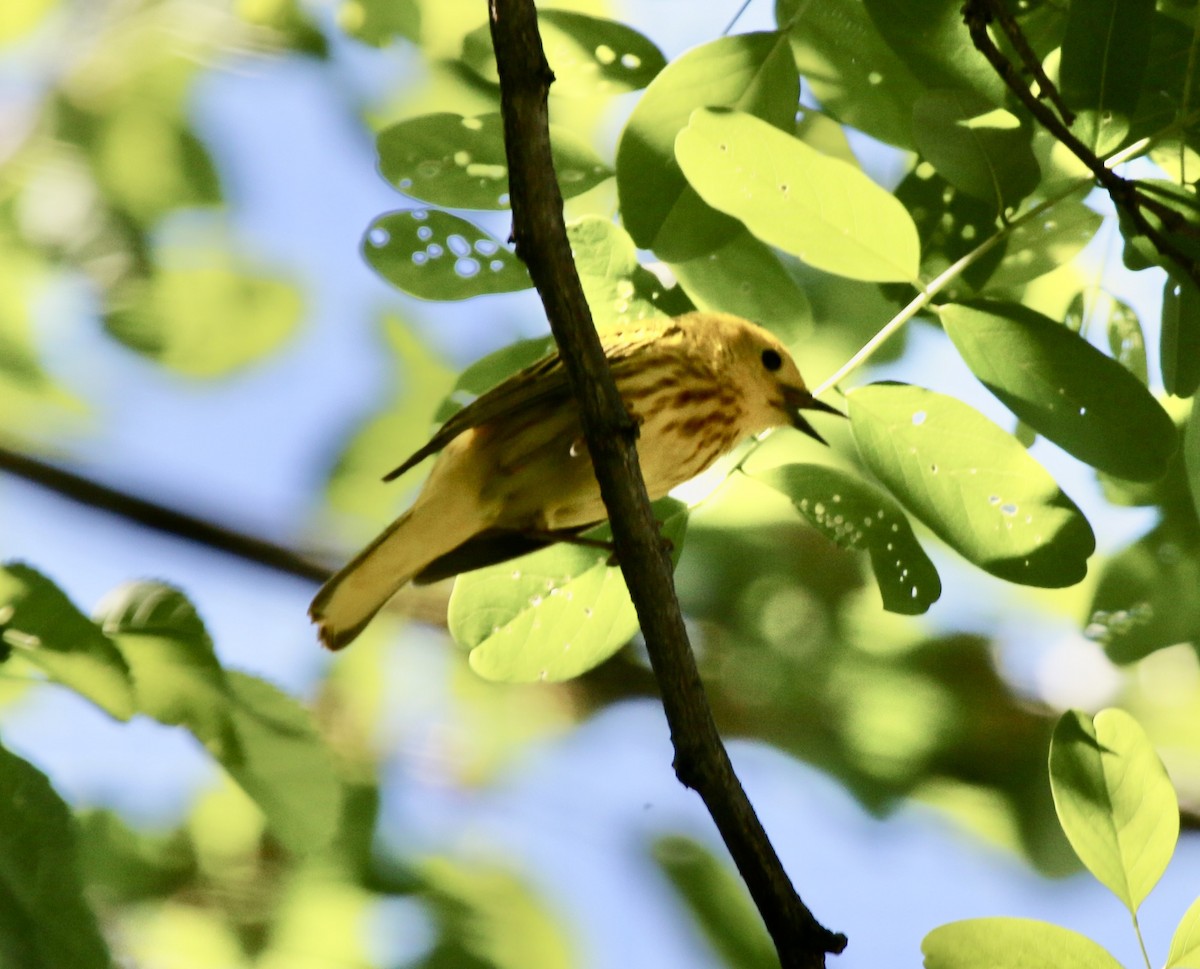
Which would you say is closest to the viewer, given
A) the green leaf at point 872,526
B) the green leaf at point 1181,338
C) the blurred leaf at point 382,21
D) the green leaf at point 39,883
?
the green leaf at point 39,883

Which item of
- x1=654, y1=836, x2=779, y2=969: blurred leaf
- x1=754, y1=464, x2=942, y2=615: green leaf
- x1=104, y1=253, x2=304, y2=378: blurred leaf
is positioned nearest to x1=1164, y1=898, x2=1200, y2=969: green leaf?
x1=754, y1=464, x2=942, y2=615: green leaf

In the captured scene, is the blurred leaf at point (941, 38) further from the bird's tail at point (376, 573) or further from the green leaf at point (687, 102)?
the bird's tail at point (376, 573)

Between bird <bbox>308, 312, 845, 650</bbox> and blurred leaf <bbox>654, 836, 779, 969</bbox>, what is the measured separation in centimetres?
136

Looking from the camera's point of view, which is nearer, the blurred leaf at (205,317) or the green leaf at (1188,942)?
the green leaf at (1188,942)

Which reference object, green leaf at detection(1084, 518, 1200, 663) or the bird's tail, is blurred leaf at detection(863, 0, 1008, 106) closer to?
green leaf at detection(1084, 518, 1200, 663)

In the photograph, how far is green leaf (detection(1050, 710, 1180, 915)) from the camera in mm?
1904

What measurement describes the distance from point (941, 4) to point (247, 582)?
2985 mm

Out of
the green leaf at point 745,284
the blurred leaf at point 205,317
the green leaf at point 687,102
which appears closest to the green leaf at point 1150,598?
the green leaf at point 745,284

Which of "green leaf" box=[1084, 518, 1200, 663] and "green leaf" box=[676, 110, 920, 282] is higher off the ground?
"green leaf" box=[676, 110, 920, 282]

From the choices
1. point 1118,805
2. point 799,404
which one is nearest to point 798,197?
point 799,404

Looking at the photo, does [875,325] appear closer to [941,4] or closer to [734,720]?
[941,4]

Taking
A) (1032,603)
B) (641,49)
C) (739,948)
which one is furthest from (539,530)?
(1032,603)

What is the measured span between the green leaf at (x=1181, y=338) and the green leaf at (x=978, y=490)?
327 mm

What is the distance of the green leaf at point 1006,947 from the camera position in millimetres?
1759
